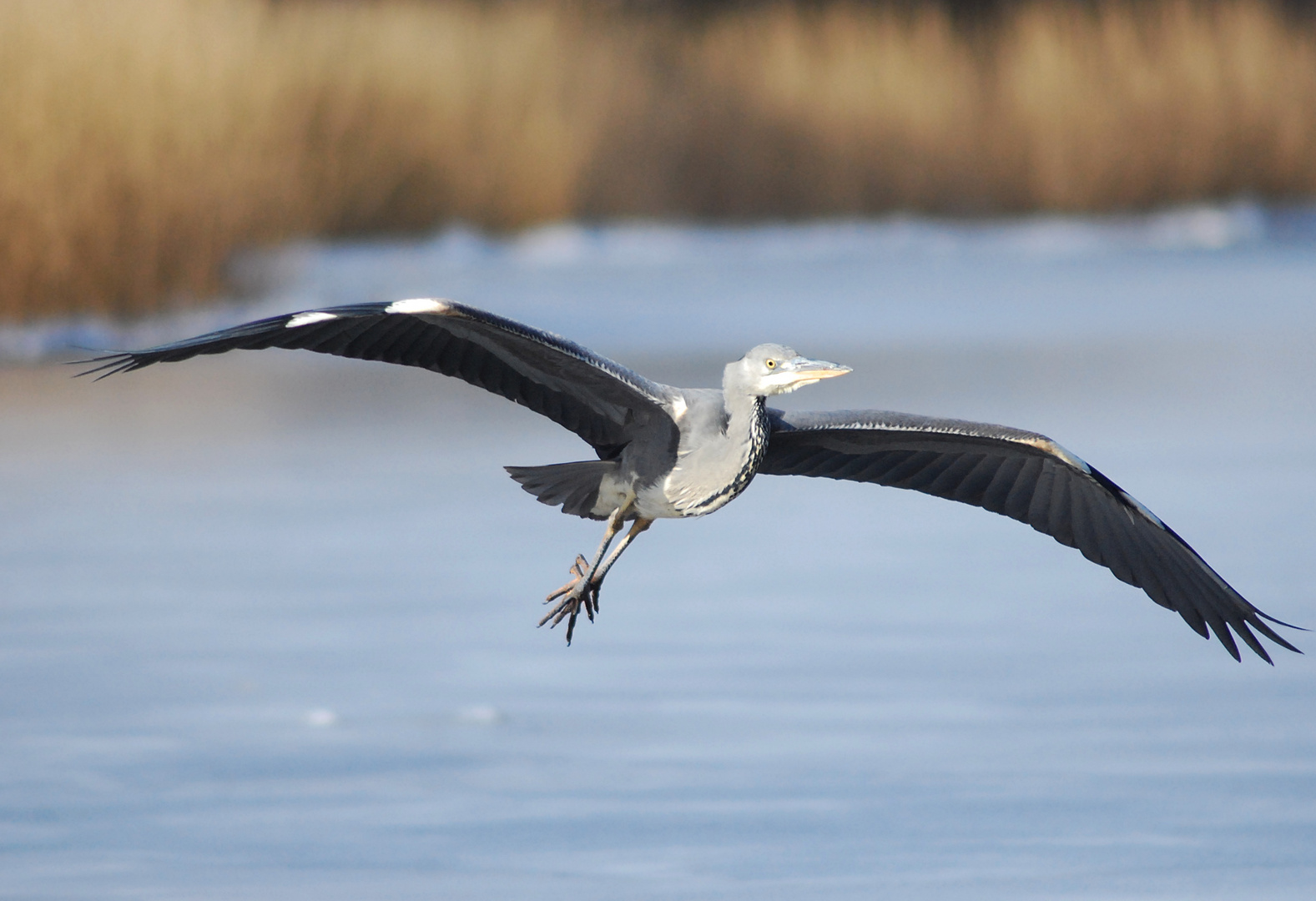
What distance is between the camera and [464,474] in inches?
341

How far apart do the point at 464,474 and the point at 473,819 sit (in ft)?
13.0

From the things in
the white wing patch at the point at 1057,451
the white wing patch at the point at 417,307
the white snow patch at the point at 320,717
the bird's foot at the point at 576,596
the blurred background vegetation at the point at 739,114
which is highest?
the blurred background vegetation at the point at 739,114

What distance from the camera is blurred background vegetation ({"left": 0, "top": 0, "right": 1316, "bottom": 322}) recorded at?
15930 mm

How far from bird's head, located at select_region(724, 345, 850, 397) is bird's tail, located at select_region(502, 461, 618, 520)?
17.6 inches

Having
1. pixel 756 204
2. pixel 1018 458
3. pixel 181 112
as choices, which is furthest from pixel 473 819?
pixel 756 204

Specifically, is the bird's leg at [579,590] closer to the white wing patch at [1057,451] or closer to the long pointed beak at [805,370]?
the long pointed beak at [805,370]

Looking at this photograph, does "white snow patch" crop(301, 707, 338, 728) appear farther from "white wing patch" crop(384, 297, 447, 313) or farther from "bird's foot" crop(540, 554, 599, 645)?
"white wing patch" crop(384, 297, 447, 313)

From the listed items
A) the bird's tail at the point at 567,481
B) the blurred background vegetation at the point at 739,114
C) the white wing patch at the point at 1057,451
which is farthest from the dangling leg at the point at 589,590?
the blurred background vegetation at the point at 739,114

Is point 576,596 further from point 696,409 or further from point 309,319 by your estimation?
point 309,319

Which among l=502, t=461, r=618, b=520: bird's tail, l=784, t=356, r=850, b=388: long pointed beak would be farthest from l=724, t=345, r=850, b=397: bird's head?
l=502, t=461, r=618, b=520: bird's tail

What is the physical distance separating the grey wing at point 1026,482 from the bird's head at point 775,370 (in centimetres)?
29

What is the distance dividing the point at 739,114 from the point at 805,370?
1427 cm

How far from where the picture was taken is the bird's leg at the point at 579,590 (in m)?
5.05

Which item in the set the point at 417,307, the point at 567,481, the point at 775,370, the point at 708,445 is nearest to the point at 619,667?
the point at 567,481
